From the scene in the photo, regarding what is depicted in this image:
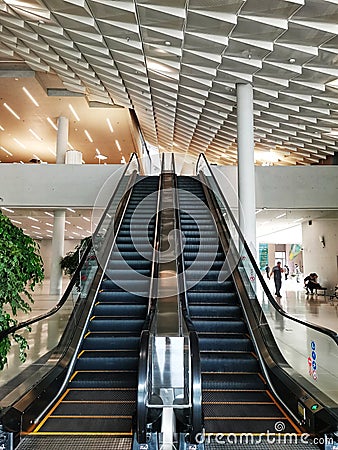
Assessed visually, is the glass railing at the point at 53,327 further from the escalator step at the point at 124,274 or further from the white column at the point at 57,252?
the white column at the point at 57,252

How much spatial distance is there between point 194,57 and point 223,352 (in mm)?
6162

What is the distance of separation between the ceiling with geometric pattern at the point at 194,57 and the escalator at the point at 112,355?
12.7 feet

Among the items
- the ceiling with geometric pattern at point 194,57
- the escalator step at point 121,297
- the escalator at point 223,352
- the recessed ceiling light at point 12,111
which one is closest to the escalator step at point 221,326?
the escalator at point 223,352

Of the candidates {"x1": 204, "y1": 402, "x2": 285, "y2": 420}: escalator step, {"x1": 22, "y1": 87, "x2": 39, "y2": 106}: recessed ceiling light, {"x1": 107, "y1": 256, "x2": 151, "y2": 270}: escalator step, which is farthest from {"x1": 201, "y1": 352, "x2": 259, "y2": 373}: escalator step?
{"x1": 22, "y1": 87, "x2": 39, "y2": 106}: recessed ceiling light

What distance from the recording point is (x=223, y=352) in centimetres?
458

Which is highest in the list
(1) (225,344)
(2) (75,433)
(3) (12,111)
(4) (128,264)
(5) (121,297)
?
(3) (12,111)

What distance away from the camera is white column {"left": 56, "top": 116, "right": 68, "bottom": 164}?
13941 millimetres

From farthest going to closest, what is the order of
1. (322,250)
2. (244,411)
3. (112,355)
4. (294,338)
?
(322,250) → (294,338) → (112,355) → (244,411)

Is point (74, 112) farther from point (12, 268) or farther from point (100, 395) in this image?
point (100, 395)

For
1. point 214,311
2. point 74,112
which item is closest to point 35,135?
point 74,112

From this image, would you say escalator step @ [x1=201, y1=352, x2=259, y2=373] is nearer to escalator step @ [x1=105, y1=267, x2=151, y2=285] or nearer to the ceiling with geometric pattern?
escalator step @ [x1=105, y1=267, x2=151, y2=285]

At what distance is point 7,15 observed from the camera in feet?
27.4

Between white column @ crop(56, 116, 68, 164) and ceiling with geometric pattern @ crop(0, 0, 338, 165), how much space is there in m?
1.60

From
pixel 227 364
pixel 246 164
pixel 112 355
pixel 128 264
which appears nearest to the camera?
pixel 227 364
